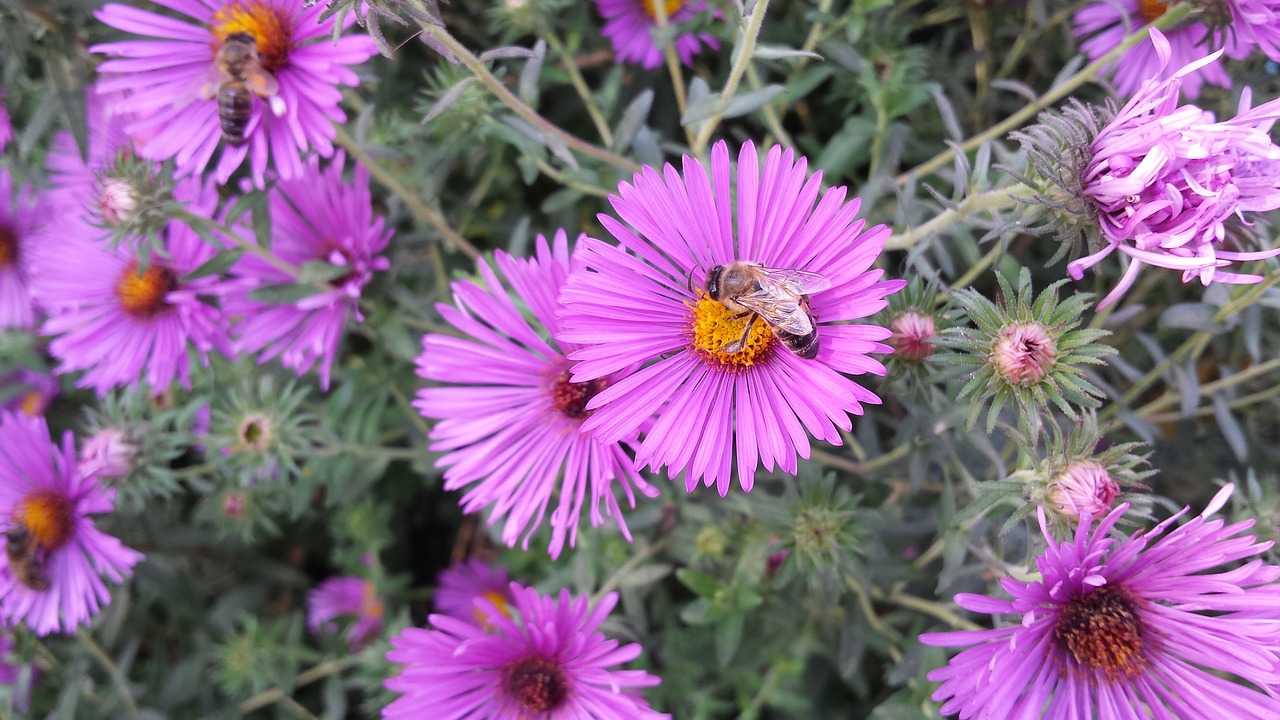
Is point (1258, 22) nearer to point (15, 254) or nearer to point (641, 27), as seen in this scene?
point (641, 27)

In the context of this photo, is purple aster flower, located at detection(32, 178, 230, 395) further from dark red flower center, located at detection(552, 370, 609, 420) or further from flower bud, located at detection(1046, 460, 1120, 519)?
flower bud, located at detection(1046, 460, 1120, 519)

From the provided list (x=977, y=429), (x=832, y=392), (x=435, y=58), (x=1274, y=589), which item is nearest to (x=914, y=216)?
(x=977, y=429)

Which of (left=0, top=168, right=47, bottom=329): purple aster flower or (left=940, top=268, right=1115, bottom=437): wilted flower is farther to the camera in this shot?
(left=0, top=168, right=47, bottom=329): purple aster flower

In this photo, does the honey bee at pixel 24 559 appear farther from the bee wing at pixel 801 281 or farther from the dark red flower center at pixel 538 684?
the bee wing at pixel 801 281

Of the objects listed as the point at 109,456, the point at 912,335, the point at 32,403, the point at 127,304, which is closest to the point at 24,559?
the point at 109,456

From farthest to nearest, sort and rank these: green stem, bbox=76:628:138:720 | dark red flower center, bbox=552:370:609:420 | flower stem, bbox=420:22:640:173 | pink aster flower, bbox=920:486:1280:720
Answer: green stem, bbox=76:628:138:720 < dark red flower center, bbox=552:370:609:420 < flower stem, bbox=420:22:640:173 < pink aster flower, bbox=920:486:1280:720

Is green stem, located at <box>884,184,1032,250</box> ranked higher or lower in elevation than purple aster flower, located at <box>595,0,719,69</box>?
lower

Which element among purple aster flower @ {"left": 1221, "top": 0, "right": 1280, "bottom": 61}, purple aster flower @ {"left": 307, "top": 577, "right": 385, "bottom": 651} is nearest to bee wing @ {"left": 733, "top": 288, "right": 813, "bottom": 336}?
purple aster flower @ {"left": 1221, "top": 0, "right": 1280, "bottom": 61}
